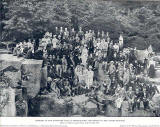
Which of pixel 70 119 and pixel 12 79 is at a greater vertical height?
pixel 12 79

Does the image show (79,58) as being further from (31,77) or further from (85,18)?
(31,77)

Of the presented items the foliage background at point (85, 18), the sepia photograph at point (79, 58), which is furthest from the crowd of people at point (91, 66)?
the foliage background at point (85, 18)

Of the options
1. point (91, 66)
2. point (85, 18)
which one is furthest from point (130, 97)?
point (85, 18)

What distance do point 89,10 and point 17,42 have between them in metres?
1.82

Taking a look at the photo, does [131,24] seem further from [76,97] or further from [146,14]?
[76,97]

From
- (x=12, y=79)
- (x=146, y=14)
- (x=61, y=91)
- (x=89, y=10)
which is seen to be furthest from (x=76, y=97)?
(x=146, y=14)

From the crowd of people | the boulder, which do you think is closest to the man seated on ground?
the crowd of people

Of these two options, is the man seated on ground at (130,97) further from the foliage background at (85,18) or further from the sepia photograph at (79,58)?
the foliage background at (85,18)

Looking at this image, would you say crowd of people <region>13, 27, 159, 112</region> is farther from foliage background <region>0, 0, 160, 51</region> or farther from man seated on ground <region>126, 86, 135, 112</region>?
foliage background <region>0, 0, 160, 51</region>

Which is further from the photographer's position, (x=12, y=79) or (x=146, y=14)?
(x=146, y=14)

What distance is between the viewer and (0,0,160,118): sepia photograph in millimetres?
6477

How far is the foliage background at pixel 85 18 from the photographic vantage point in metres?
6.55

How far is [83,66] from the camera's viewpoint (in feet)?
22.0

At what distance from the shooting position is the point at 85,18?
266 inches
